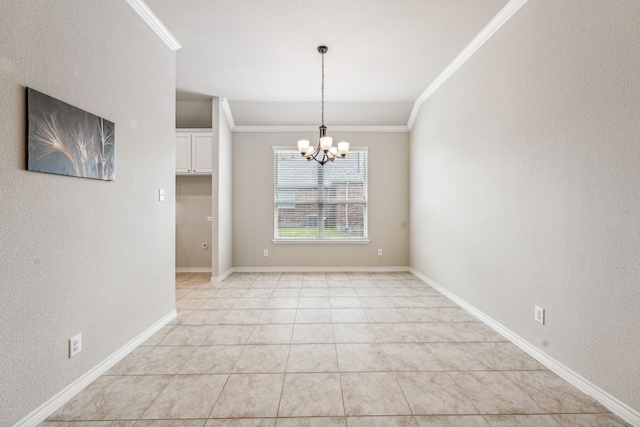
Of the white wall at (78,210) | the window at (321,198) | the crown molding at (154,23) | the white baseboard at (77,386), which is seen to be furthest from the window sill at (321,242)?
the crown molding at (154,23)

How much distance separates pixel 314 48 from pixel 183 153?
2.98 meters

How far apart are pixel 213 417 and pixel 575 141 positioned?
282 cm

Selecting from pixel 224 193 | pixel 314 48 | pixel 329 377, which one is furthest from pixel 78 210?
pixel 224 193

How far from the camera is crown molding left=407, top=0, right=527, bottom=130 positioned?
95.7 inches

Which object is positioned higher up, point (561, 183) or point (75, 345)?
point (561, 183)

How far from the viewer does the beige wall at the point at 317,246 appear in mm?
5262

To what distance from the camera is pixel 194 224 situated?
5320mm

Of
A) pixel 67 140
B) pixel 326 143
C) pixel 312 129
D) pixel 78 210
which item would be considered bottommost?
pixel 78 210

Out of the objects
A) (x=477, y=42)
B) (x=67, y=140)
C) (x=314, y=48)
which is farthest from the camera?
(x=314, y=48)

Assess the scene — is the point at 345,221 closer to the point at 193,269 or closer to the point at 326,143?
the point at 326,143

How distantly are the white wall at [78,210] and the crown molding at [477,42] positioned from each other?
3154 millimetres

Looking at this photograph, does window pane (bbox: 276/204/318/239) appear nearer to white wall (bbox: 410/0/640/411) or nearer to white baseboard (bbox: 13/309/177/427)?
white wall (bbox: 410/0/640/411)

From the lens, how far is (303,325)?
290cm

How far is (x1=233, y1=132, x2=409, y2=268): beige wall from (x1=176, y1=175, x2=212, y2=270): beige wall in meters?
0.53
